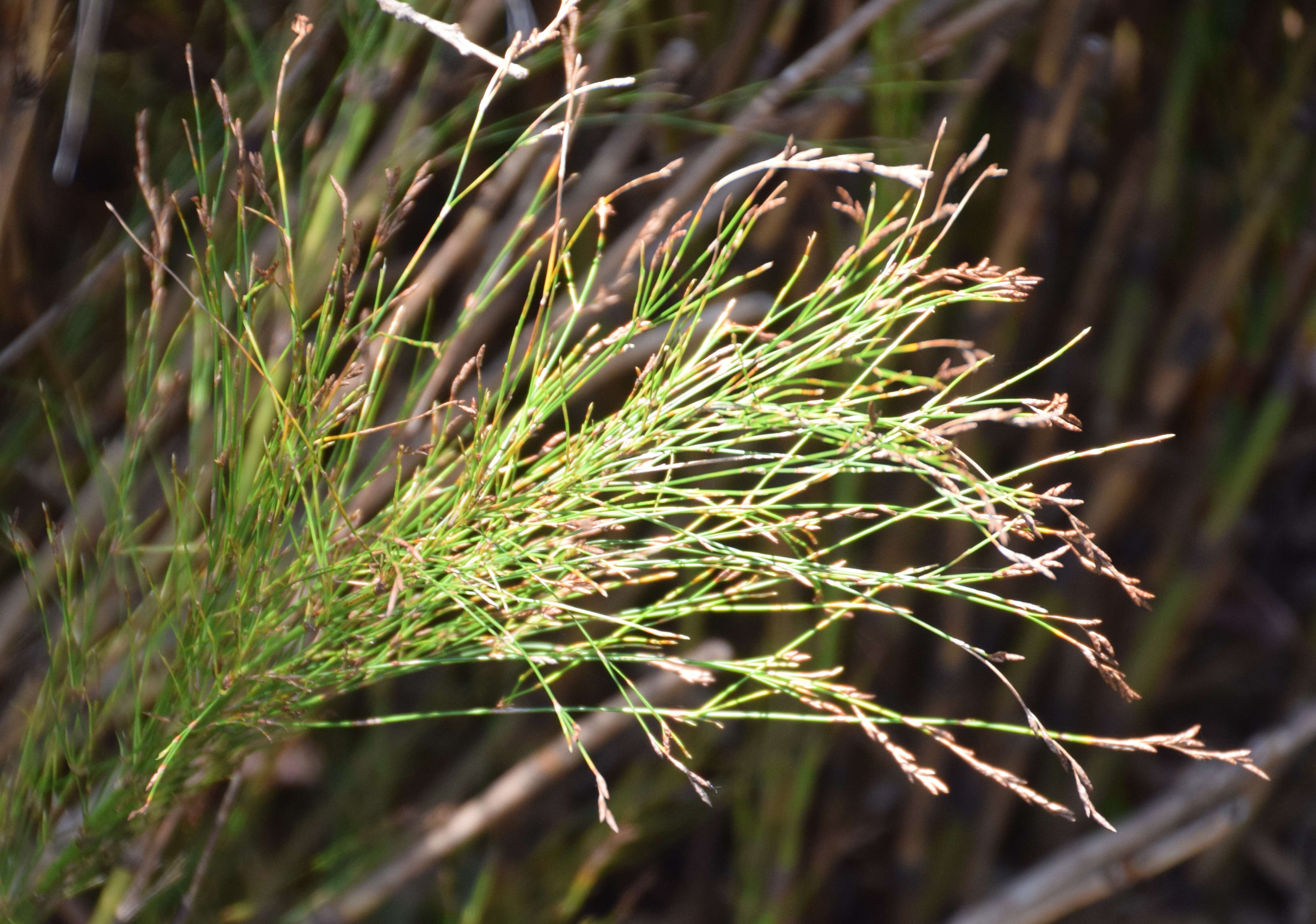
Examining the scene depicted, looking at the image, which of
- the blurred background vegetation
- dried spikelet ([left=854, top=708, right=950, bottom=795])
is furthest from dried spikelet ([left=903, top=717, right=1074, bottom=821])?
the blurred background vegetation

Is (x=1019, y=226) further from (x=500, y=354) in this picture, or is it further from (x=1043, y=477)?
(x=500, y=354)

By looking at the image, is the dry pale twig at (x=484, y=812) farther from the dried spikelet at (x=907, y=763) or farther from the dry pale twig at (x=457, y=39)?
the dry pale twig at (x=457, y=39)

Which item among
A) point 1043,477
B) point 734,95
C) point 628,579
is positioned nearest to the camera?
point 628,579

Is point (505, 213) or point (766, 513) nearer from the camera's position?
point (766, 513)

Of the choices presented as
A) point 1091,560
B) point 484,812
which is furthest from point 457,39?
point 484,812

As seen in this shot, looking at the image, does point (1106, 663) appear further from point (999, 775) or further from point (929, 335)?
point (929, 335)

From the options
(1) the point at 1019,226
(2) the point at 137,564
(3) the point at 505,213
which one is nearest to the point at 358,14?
(3) the point at 505,213

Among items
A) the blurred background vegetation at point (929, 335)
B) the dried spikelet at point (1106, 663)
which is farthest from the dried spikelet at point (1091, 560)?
the blurred background vegetation at point (929, 335)

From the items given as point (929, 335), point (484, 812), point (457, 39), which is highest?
point (457, 39)

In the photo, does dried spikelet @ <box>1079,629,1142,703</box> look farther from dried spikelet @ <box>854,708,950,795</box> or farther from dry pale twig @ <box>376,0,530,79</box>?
dry pale twig @ <box>376,0,530,79</box>
